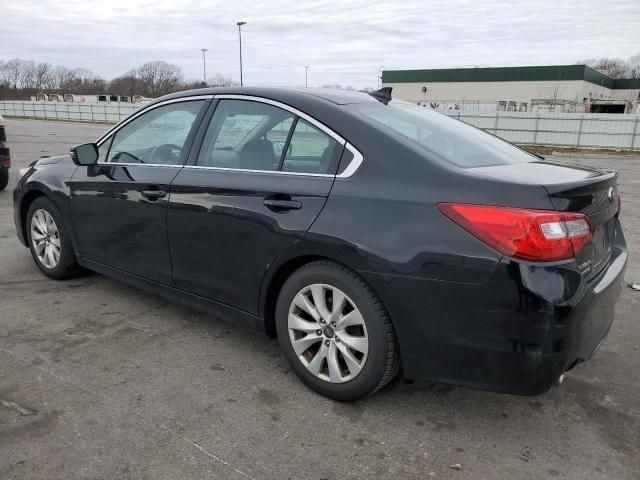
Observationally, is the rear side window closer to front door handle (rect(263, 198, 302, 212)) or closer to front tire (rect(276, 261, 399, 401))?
Result: front door handle (rect(263, 198, 302, 212))

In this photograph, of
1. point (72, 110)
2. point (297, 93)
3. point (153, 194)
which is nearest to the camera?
point (297, 93)

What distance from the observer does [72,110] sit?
48.0m

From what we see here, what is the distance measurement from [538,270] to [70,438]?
2197mm

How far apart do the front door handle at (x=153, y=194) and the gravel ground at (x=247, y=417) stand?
914 millimetres

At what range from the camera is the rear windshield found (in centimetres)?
280

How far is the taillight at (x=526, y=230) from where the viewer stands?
221cm

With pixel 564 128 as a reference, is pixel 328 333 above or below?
below

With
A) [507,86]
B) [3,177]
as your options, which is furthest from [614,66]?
[3,177]

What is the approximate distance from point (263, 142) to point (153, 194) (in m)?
0.86

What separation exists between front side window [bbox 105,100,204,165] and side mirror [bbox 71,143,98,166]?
0.10 meters

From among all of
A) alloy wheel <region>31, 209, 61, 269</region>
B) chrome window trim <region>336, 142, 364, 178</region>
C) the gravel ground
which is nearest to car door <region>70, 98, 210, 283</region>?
alloy wheel <region>31, 209, 61, 269</region>

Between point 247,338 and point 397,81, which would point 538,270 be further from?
point 397,81

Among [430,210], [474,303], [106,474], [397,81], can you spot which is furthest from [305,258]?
[397,81]

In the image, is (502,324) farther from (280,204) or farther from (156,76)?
(156,76)
